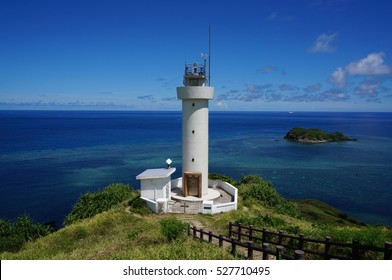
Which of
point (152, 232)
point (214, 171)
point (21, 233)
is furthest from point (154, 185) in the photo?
point (214, 171)

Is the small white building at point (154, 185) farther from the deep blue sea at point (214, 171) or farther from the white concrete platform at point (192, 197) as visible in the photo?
the deep blue sea at point (214, 171)

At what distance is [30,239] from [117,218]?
457cm

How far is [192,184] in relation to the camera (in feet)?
67.4

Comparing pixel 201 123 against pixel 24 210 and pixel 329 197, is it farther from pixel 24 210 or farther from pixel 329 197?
pixel 329 197

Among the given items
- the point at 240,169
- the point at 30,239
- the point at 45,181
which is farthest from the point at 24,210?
the point at 240,169

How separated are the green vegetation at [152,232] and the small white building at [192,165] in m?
1.05

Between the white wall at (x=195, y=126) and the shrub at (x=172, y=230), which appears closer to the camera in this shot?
the shrub at (x=172, y=230)

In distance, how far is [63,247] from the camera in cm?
1303

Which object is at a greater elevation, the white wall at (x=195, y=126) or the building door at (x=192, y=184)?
the white wall at (x=195, y=126)

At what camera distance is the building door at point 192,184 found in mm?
20250

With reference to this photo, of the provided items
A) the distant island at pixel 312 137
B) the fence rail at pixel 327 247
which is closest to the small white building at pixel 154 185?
the fence rail at pixel 327 247

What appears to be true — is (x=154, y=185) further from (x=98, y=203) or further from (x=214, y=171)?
(x=214, y=171)

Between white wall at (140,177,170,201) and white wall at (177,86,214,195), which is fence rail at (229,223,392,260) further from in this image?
white wall at (177,86,214,195)

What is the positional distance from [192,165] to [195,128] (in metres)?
2.41
